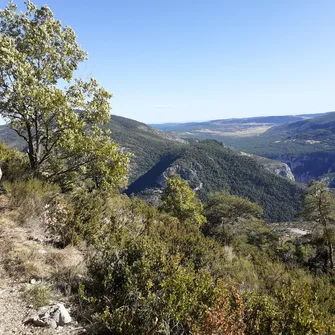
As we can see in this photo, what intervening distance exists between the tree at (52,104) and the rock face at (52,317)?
5925 mm

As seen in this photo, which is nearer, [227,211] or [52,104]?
[52,104]

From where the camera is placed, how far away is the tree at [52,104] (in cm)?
902

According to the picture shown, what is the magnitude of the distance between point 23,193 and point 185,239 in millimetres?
4784

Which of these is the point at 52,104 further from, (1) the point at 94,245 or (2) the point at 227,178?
(2) the point at 227,178

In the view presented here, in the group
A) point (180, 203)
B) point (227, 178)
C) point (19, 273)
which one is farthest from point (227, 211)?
point (227, 178)

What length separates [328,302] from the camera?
26.3ft

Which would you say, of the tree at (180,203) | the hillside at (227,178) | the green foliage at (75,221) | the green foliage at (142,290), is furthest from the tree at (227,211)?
the hillside at (227,178)

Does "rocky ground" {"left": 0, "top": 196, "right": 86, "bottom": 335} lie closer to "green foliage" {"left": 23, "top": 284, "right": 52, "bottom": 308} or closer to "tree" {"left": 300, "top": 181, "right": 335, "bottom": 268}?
"green foliage" {"left": 23, "top": 284, "right": 52, "bottom": 308}

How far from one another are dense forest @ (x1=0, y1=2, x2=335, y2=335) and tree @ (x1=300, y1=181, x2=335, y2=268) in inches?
813

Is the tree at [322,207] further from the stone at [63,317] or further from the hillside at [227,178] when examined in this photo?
the hillside at [227,178]

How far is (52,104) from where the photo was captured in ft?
29.1

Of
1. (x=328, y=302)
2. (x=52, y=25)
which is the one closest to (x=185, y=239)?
(x=328, y=302)

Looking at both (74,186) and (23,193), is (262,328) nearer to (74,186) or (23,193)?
(23,193)

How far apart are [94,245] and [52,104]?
5060 mm
